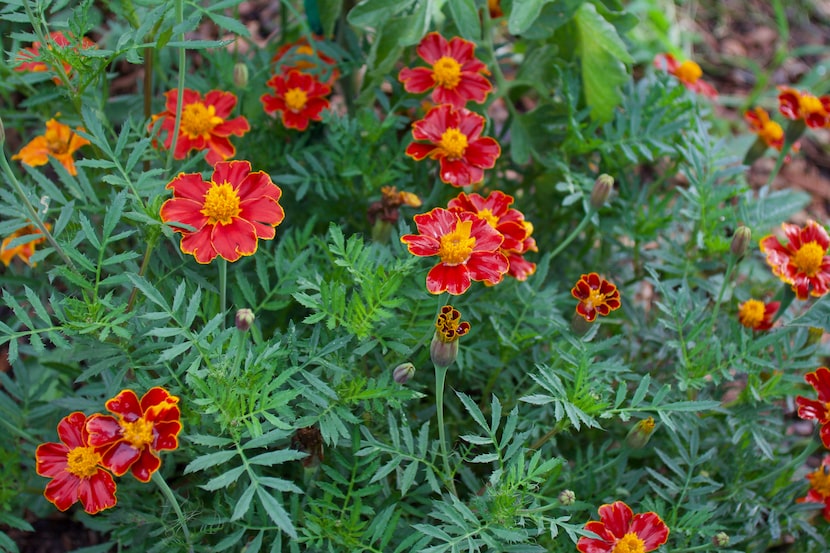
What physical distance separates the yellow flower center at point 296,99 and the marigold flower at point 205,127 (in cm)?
11

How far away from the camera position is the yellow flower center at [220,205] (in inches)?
41.3

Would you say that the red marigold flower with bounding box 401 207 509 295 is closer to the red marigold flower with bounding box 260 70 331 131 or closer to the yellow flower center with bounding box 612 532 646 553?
the yellow flower center with bounding box 612 532 646 553

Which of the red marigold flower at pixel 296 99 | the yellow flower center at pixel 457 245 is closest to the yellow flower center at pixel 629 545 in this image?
the yellow flower center at pixel 457 245

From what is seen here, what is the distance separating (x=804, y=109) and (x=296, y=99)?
95 centimetres

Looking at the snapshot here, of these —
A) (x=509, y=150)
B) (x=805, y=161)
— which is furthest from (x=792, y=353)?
(x=805, y=161)

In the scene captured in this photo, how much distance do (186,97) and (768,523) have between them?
1.21m

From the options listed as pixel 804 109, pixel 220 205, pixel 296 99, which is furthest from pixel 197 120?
pixel 804 109

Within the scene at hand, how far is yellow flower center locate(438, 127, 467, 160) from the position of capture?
1311mm

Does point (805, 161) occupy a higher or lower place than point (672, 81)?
lower

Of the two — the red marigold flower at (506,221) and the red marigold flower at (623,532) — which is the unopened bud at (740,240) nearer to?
the red marigold flower at (506,221)

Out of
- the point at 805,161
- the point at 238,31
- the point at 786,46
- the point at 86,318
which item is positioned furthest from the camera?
the point at 786,46

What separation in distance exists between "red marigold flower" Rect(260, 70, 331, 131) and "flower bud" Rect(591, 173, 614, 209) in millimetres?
513

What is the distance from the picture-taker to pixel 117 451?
95 centimetres

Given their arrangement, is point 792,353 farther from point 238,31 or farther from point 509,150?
point 238,31
